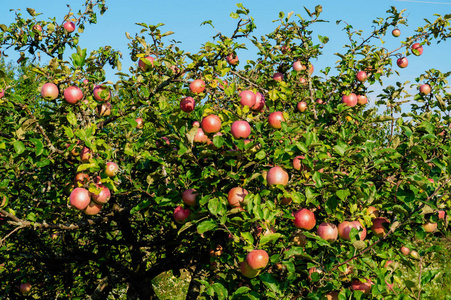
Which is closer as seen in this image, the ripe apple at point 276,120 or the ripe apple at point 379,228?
the ripe apple at point 379,228

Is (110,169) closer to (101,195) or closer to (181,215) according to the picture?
(101,195)

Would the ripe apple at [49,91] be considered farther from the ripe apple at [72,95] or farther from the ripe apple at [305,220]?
the ripe apple at [305,220]

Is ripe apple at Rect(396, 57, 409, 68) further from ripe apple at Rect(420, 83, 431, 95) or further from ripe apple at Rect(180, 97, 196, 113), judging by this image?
ripe apple at Rect(180, 97, 196, 113)

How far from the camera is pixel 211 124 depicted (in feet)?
8.52

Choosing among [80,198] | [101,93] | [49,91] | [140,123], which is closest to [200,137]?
[80,198]

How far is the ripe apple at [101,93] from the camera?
336 cm

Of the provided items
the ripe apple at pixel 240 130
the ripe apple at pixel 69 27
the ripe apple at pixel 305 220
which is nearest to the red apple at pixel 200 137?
the ripe apple at pixel 240 130

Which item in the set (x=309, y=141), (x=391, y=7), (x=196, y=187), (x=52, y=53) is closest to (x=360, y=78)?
(x=391, y=7)

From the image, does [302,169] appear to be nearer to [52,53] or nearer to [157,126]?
[157,126]

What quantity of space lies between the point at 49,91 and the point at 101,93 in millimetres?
447

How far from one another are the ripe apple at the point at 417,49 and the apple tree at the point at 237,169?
0.05 metres

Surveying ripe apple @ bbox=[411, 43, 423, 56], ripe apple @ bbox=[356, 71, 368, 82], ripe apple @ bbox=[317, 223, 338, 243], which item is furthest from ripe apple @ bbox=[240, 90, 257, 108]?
ripe apple @ bbox=[411, 43, 423, 56]

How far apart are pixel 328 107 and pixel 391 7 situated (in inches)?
121

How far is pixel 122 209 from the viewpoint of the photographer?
371 cm
